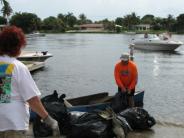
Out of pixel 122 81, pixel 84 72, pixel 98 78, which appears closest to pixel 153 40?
pixel 84 72

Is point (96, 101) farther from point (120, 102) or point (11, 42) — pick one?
point (11, 42)

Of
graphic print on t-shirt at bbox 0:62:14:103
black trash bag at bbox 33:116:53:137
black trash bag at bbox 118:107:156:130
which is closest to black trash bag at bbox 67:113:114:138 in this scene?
black trash bag at bbox 33:116:53:137

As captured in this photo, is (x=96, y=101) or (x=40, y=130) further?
(x=96, y=101)

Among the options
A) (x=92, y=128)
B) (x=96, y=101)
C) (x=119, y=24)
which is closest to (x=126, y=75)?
(x=96, y=101)

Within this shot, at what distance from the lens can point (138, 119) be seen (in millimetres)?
9414

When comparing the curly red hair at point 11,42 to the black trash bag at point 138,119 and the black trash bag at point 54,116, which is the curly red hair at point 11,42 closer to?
the black trash bag at point 54,116

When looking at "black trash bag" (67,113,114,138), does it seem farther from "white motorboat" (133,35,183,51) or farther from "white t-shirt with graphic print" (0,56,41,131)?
"white motorboat" (133,35,183,51)

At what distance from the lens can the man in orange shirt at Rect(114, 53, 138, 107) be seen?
38.1 ft

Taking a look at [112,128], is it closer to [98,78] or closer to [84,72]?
[98,78]

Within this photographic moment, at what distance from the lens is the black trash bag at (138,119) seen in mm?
9398

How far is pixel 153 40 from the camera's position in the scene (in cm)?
5153

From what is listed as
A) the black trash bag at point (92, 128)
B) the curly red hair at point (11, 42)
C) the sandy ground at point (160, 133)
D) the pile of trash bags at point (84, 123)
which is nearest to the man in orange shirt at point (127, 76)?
the sandy ground at point (160, 133)

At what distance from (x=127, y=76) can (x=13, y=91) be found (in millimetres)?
7591

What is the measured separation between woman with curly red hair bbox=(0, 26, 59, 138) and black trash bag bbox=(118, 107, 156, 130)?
5.25 m
